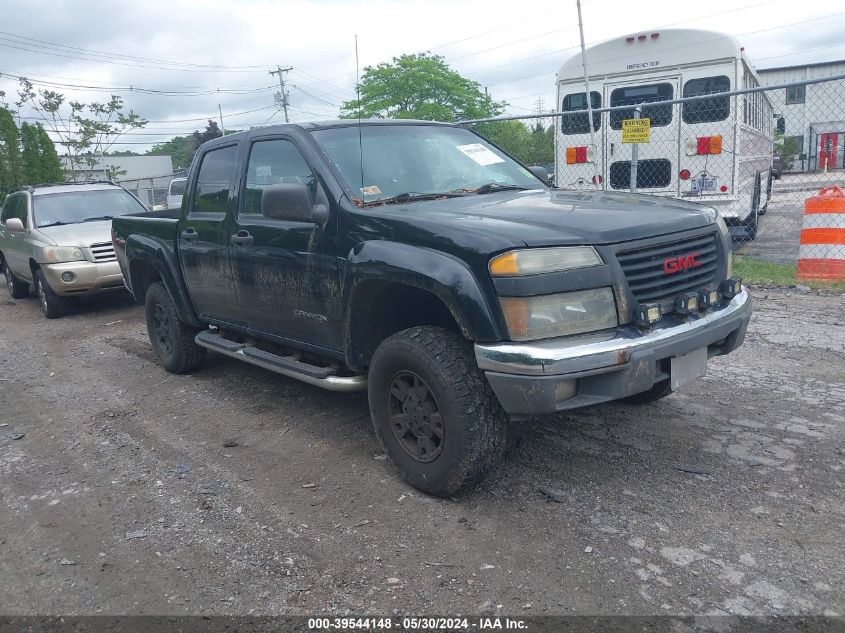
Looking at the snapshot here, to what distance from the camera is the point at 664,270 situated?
3387mm

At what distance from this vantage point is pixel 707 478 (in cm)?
363

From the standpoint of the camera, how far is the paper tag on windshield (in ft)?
15.6

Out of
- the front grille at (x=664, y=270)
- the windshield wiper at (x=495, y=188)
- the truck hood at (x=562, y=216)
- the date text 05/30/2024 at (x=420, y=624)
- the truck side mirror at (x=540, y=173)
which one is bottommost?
the date text 05/30/2024 at (x=420, y=624)

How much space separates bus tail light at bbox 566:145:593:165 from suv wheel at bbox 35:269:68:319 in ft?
25.5

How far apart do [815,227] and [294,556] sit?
Result: 7332 mm

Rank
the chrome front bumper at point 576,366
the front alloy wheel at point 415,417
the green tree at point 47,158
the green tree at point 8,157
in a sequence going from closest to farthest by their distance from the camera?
the chrome front bumper at point 576,366
the front alloy wheel at point 415,417
the green tree at point 8,157
the green tree at point 47,158

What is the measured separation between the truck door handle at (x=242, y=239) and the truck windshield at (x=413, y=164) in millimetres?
825

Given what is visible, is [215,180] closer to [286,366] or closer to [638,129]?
[286,366]

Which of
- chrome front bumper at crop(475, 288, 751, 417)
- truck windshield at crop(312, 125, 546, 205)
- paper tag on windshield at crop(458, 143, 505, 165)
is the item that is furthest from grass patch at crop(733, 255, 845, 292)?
chrome front bumper at crop(475, 288, 751, 417)


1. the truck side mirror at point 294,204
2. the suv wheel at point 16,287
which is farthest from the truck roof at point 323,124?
the suv wheel at point 16,287

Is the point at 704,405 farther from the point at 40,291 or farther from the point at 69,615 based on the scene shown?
the point at 40,291

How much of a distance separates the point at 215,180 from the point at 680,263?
3365mm

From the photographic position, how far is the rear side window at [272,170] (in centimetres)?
429

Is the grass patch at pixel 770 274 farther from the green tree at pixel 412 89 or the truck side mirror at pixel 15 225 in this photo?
the green tree at pixel 412 89
